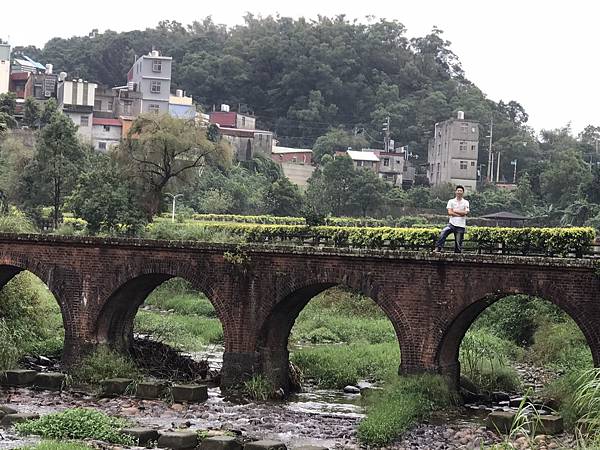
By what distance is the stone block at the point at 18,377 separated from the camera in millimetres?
28500

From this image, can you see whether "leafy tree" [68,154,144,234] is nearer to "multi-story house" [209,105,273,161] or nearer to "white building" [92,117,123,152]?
"white building" [92,117,123,152]

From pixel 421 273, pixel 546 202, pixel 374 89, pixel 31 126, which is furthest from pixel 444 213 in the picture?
pixel 421 273

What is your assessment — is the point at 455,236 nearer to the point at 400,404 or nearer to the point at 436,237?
the point at 436,237

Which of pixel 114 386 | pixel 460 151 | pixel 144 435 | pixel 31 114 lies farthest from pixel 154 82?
pixel 144 435

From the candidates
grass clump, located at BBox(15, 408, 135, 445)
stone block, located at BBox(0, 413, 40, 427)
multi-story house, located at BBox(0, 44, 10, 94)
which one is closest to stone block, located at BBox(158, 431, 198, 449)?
grass clump, located at BBox(15, 408, 135, 445)

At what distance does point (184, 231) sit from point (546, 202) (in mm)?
47002

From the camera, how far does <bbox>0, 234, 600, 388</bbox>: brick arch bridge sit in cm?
2486

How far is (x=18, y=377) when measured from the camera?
93.6 feet

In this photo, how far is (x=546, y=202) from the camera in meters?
74.9

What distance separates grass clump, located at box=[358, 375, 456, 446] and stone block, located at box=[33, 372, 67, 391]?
8651mm

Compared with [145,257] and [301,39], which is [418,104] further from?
[145,257]

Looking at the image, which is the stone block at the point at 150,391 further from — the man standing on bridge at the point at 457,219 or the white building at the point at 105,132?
the white building at the point at 105,132

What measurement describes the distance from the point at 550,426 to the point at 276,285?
9338 mm

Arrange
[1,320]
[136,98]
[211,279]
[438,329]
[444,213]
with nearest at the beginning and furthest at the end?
[438,329] < [211,279] < [1,320] < [444,213] < [136,98]
